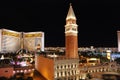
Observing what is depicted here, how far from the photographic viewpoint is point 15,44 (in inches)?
3634

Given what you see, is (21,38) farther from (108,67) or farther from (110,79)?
(110,79)

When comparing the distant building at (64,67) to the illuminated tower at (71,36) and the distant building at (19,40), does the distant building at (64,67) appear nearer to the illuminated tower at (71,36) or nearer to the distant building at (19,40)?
the illuminated tower at (71,36)

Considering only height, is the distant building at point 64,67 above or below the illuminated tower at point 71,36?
below

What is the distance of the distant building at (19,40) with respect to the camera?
261ft

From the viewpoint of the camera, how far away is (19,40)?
313 ft

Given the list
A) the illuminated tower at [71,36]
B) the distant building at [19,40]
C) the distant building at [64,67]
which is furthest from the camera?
the distant building at [19,40]

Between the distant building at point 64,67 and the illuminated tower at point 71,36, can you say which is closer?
the distant building at point 64,67

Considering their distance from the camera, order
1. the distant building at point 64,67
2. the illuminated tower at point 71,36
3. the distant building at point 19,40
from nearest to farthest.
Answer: the distant building at point 64,67 < the illuminated tower at point 71,36 < the distant building at point 19,40

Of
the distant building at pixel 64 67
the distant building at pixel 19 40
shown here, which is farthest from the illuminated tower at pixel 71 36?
the distant building at pixel 19 40

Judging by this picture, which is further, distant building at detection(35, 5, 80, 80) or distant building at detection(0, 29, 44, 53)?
distant building at detection(0, 29, 44, 53)

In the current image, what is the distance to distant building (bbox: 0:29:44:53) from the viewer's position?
79.5 metres

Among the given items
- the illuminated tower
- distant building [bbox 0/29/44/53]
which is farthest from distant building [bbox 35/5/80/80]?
distant building [bbox 0/29/44/53]

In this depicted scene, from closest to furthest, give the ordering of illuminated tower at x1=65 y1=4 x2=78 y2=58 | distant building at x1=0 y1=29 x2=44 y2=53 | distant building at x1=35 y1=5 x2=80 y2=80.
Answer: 1. distant building at x1=35 y1=5 x2=80 y2=80
2. illuminated tower at x1=65 y1=4 x2=78 y2=58
3. distant building at x1=0 y1=29 x2=44 y2=53

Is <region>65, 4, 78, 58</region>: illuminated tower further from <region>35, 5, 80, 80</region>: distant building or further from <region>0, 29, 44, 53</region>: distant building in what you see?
<region>0, 29, 44, 53</region>: distant building
